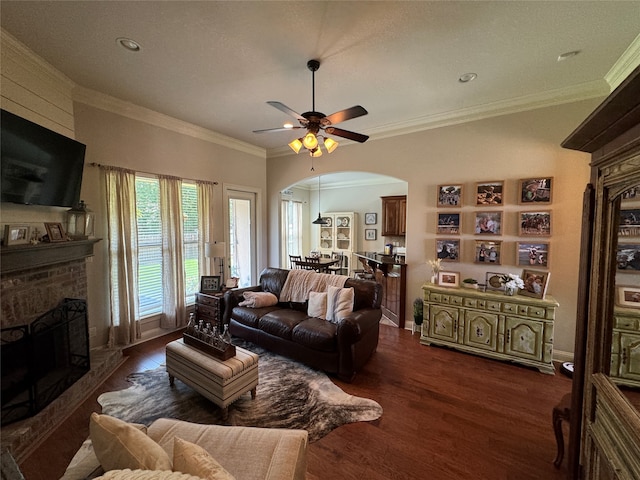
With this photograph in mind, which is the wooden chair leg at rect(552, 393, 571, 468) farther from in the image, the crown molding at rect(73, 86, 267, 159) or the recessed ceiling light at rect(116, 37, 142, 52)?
the crown molding at rect(73, 86, 267, 159)

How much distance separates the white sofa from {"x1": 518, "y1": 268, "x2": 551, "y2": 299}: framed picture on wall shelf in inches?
125

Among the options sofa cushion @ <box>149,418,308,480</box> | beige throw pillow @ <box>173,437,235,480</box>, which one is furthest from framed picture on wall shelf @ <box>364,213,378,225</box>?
beige throw pillow @ <box>173,437,235,480</box>

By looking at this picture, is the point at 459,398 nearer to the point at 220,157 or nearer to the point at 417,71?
the point at 417,71

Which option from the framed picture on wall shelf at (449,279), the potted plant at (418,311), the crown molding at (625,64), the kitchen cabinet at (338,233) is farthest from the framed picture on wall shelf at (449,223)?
the kitchen cabinet at (338,233)

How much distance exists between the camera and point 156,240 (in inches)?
153

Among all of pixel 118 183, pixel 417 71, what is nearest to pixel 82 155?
pixel 118 183

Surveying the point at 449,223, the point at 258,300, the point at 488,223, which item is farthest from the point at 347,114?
the point at 258,300

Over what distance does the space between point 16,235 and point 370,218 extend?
6867 millimetres

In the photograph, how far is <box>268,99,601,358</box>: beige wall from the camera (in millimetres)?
3133

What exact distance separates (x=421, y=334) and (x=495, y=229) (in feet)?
5.77

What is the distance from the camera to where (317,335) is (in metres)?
2.92

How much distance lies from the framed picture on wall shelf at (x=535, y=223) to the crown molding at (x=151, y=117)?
4636mm

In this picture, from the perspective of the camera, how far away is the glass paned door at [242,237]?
5.15 metres

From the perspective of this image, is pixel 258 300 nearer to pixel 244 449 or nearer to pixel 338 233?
pixel 244 449
